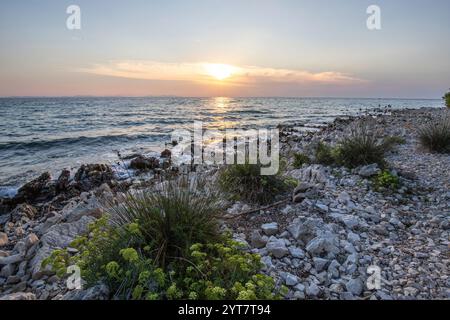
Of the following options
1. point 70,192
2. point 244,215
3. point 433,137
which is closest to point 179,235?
point 244,215

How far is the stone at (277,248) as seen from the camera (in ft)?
11.8

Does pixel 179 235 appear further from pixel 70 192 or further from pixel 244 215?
pixel 70 192

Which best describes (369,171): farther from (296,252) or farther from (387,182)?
(296,252)

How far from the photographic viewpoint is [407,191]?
5625 mm

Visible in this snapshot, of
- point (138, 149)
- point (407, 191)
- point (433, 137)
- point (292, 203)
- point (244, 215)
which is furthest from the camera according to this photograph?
point (138, 149)

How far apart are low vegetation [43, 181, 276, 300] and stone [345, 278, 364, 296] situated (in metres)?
0.91

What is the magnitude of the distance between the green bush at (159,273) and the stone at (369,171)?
4.39 meters

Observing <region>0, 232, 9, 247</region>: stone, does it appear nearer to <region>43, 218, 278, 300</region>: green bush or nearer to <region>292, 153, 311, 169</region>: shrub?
<region>43, 218, 278, 300</region>: green bush

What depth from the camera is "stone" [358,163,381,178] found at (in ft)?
20.5


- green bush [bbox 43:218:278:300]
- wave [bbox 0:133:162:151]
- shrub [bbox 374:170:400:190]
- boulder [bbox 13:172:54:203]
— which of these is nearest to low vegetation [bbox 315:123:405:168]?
shrub [bbox 374:170:400:190]

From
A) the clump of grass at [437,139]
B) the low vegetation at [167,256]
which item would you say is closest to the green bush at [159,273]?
the low vegetation at [167,256]

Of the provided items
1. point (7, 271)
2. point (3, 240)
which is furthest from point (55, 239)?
point (3, 240)
